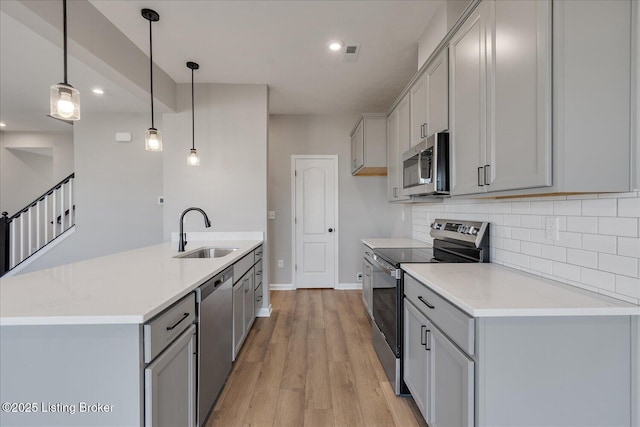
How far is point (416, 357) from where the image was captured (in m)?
1.71

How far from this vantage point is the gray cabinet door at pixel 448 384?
3.77ft

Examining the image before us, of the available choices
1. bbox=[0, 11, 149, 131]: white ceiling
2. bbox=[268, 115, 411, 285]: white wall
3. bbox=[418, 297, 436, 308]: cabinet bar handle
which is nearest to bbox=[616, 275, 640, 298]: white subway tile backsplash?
bbox=[418, 297, 436, 308]: cabinet bar handle

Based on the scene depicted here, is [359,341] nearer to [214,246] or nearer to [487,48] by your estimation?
[214,246]

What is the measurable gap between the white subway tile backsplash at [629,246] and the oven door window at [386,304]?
1.10 m

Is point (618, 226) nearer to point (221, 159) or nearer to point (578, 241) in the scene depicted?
point (578, 241)

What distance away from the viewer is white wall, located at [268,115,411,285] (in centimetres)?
459

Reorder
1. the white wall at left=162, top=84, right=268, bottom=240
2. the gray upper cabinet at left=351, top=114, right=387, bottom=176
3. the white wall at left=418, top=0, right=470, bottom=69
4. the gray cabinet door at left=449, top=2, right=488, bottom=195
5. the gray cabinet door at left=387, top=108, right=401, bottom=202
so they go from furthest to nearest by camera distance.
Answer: the gray upper cabinet at left=351, top=114, right=387, bottom=176, the white wall at left=162, top=84, right=268, bottom=240, the gray cabinet door at left=387, top=108, right=401, bottom=202, the white wall at left=418, top=0, right=470, bottom=69, the gray cabinet door at left=449, top=2, right=488, bottom=195

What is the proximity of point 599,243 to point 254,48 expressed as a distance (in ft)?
9.19

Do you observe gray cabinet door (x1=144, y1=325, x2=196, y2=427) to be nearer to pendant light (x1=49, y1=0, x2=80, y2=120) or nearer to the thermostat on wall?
pendant light (x1=49, y1=0, x2=80, y2=120)

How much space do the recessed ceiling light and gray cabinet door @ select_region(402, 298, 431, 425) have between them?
7.25ft

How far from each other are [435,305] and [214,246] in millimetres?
2215

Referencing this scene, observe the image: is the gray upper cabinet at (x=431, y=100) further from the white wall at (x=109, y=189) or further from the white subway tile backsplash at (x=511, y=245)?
the white wall at (x=109, y=189)

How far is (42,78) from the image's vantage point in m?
3.08

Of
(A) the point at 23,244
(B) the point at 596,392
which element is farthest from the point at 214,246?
(A) the point at 23,244
